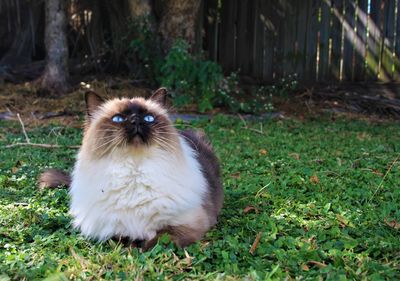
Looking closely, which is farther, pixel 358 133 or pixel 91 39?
pixel 91 39

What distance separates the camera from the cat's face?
2910 millimetres

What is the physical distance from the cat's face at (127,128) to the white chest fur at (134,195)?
0.06 m

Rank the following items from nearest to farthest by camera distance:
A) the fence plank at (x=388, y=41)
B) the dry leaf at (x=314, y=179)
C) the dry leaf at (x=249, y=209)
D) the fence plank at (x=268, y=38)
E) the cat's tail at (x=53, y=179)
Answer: the dry leaf at (x=249, y=209), the cat's tail at (x=53, y=179), the dry leaf at (x=314, y=179), the fence plank at (x=388, y=41), the fence plank at (x=268, y=38)

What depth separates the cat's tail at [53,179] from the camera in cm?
420

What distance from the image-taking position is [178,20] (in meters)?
9.04

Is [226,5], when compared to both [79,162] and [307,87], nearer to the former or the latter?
[307,87]

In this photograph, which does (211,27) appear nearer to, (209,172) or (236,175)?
(236,175)

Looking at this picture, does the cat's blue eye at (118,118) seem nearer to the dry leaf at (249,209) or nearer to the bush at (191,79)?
the dry leaf at (249,209)

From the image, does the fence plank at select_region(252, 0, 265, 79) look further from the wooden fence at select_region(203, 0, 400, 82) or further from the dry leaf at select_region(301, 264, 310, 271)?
the dry leaf at select_region(301, 264, 310, 271)

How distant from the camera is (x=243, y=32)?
10.8 meters

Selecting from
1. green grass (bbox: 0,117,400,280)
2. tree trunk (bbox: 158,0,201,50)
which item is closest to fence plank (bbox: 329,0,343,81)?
tree trunk (bbox: 158,0,201,50)

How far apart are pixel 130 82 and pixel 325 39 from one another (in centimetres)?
405

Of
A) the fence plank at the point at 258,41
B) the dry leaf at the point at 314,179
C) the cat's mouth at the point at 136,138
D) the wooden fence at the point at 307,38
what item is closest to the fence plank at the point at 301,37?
the wooden fence at the point at 307,38

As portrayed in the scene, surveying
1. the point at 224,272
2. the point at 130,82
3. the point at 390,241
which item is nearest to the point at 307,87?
the point at 130,82
